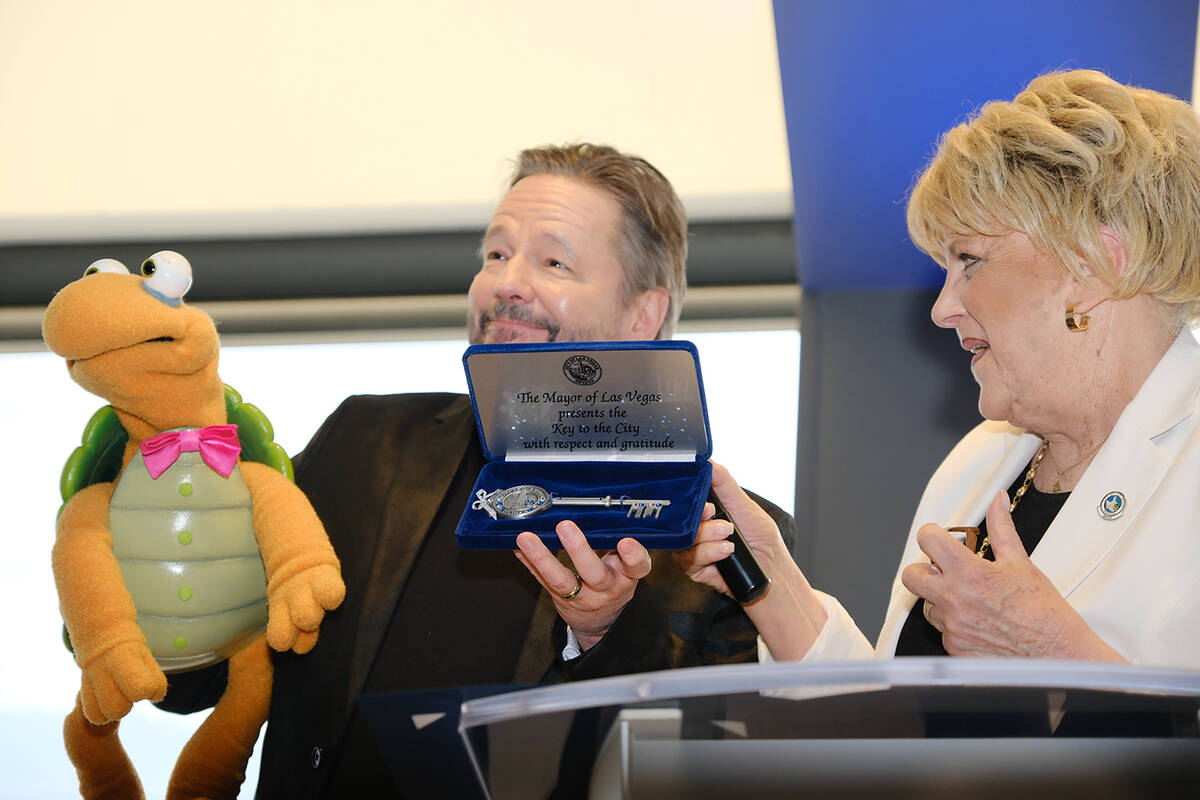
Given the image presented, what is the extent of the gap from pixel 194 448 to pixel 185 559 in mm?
144

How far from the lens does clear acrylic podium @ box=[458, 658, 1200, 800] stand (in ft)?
2.17

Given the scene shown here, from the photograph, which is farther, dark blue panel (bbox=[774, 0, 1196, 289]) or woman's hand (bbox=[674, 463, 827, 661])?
dark blue panel (bbox=[774, 0, 1196, 289])

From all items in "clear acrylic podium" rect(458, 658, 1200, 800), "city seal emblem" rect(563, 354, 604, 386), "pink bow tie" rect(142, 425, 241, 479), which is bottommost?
"pink bow tie" rect(142, 425, 241, 479)

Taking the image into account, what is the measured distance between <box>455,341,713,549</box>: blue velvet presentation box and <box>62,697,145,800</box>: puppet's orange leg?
65 centimetres

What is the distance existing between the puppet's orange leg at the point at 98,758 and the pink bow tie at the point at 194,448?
14.1 inches

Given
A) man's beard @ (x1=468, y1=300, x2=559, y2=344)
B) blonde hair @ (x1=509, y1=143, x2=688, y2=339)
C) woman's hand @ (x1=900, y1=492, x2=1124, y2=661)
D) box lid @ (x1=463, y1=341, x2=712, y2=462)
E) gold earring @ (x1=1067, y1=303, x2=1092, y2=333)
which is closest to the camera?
woman's hand @ (x1=900, y1=492, x2=1124, y2=661)

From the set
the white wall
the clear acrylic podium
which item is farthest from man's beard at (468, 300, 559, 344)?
the clear acrylic podium

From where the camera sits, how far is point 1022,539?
1537mm

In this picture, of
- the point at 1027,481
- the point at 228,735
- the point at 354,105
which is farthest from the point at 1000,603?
the point at 354,105

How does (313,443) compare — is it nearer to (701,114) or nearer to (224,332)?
(701,114)

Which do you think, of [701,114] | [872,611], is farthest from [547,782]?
[701,114]

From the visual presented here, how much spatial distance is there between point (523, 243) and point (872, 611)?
1174 mm

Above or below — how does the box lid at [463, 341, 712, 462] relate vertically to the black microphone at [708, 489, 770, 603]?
above

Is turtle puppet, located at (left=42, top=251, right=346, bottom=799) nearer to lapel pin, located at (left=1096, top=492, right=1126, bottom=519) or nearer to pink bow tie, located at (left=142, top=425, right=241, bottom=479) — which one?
pink bow tie, located at (left=142, top=425, right=241, bottom=479)
